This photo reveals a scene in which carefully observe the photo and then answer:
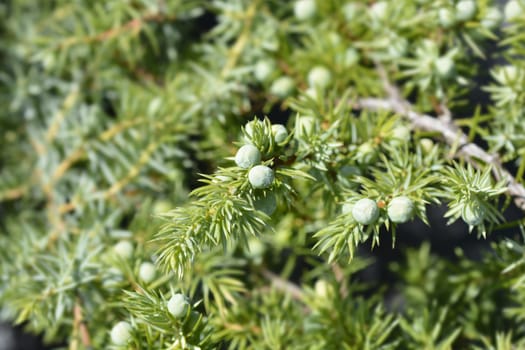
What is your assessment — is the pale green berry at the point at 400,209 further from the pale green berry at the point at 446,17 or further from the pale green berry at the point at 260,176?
the pale green berry at the point at 446,17

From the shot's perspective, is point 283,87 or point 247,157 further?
point 283,87

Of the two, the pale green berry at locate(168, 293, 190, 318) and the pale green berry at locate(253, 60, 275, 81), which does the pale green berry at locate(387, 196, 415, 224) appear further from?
the pale green berry at locate(253, 60, 275, 81)

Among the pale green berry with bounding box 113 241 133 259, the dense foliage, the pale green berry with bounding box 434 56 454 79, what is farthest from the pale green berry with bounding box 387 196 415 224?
the pale green berry with bounding box 113 241 133 259

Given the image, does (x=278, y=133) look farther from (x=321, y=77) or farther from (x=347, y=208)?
(x=321, y=77)

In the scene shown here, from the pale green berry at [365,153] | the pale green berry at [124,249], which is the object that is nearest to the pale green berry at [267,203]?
the pale green berry at [365,153]

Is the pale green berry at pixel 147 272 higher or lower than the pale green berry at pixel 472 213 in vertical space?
lower

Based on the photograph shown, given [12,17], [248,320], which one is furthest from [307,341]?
[12,17]

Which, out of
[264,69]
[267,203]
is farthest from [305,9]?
[267,203]
